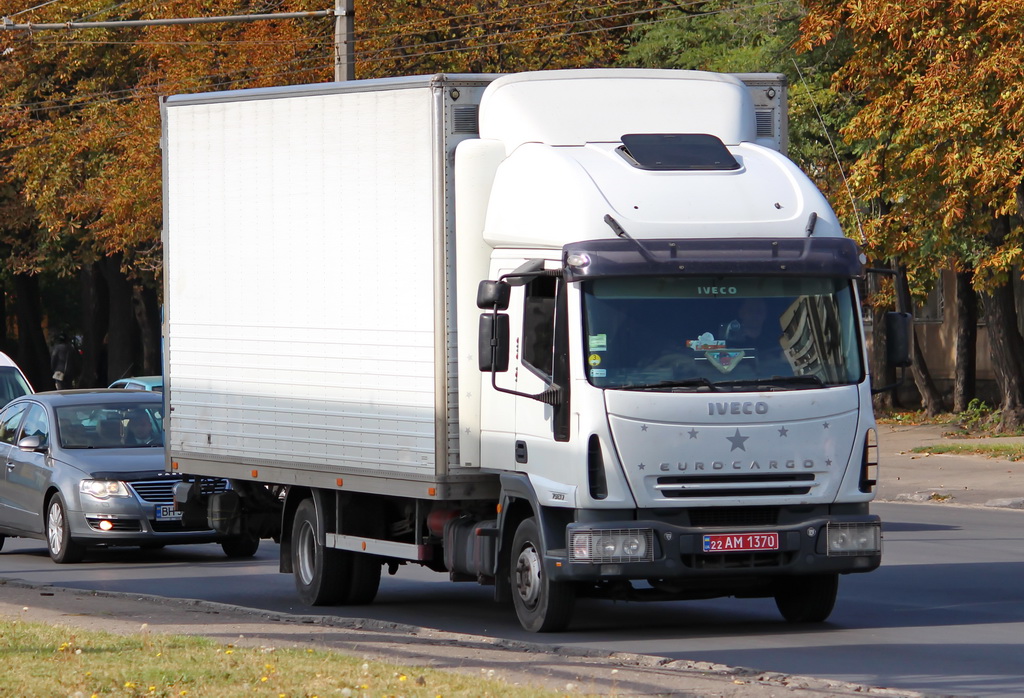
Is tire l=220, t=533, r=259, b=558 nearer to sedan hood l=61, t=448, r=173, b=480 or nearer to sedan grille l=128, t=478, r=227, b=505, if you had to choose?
sedan grille l=128, t=478, r=227, b=505

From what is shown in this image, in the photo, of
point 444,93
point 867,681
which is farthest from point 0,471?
point 867,681

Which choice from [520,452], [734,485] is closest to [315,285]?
[520,452]

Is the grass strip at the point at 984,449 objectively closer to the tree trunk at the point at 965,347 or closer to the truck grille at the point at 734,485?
the tree trunk at the point at 965,347

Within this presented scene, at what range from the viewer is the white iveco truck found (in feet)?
35.9

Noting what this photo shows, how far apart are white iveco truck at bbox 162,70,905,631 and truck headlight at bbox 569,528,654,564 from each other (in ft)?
0.04

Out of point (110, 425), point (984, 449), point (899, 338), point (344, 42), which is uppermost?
point (344, 42)

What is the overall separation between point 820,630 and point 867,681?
2.30 metres

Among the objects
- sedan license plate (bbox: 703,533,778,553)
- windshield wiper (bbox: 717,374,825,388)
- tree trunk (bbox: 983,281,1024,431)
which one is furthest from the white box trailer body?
tree trunk (bbox: 983,281,1024,431)

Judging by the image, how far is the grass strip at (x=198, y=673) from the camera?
325 inches

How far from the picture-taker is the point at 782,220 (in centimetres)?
1130

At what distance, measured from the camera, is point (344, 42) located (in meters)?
23.0

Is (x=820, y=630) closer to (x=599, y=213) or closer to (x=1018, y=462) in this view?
(x=599, y=213)

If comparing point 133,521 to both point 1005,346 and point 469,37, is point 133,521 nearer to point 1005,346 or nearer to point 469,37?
point 1005,346

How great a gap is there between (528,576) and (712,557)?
1.20m
